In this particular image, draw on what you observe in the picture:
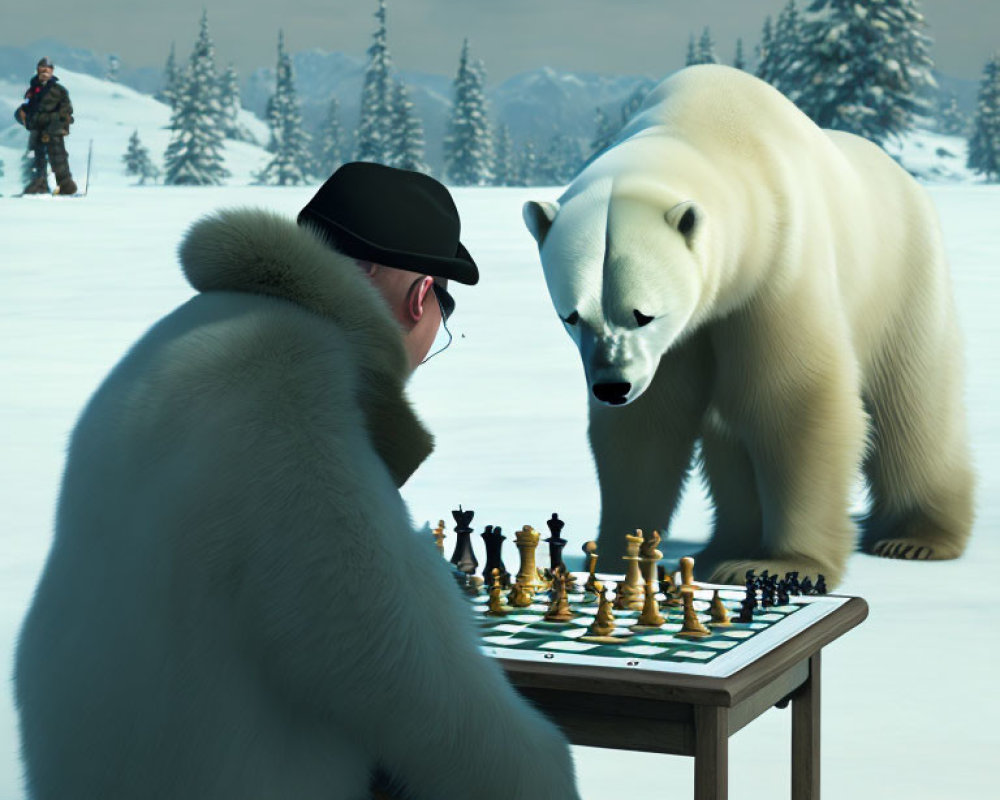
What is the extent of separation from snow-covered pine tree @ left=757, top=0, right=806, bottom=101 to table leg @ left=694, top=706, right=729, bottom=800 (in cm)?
2209

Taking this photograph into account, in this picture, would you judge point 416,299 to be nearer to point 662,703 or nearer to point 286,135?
point 662,703

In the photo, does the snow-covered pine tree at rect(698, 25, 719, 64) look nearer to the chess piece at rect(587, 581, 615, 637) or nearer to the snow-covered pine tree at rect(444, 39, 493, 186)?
the snow-covered pine tree at rect(444, 39, 493, 186)

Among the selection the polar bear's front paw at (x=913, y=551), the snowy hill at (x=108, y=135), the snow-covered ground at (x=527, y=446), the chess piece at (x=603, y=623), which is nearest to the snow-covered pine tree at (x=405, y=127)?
the snowy hill at (x=108, y=135)

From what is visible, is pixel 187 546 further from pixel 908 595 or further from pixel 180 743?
pixel 908 595

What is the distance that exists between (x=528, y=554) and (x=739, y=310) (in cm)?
178

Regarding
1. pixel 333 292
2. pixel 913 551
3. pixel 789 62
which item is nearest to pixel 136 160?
pixel 789 62

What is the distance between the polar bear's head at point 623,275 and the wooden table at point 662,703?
152 cm

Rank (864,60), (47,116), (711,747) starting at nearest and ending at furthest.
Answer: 1. (711,747)
2. (47,116)
3. (864,60)

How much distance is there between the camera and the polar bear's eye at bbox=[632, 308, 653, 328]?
12.0 feet

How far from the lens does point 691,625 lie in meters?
2.23

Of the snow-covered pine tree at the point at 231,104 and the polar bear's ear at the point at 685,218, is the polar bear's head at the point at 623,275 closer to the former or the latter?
the polar bear's ear at the point at 685,218

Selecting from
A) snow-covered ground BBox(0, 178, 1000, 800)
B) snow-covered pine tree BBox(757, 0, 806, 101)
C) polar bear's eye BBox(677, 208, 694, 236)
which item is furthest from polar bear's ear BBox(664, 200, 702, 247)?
snow-covered pine tree BBox(757, 0, 806, 101)

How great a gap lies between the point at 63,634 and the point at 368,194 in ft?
1.76

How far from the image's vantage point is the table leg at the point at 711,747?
191 cm
